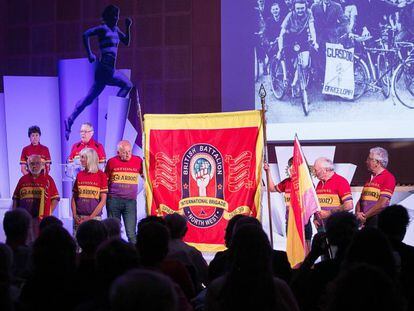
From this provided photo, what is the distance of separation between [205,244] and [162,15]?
12.2ft

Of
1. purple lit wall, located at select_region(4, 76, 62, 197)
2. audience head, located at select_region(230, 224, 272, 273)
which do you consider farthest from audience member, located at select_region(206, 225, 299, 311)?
purple lit wall, located at select_region(4, 76, 62, 197)

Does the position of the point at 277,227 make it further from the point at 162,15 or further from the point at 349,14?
the point at 162,15

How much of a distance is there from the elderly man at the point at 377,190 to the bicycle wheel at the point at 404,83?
64.5 inches

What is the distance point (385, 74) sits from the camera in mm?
8242

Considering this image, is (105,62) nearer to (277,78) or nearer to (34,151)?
(34,151)

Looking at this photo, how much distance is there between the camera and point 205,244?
22.6 ft

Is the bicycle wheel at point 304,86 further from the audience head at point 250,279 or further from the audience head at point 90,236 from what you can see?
the audience head at point 250,279

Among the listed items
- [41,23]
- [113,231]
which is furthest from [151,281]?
[41,23]

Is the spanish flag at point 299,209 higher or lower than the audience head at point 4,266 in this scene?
lower

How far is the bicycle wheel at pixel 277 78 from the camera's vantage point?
8.69 m

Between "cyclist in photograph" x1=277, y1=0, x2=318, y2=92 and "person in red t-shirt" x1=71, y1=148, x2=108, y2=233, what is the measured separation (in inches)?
111

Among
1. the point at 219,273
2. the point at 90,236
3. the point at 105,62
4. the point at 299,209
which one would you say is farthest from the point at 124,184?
the point at 90,236

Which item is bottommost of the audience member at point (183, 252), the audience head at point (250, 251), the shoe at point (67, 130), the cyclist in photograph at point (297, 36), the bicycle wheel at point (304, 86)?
the audience member at point (183, 252)

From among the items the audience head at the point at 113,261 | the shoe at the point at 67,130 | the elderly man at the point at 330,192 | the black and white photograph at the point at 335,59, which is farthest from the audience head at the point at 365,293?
the shoe at the point at 67,130
